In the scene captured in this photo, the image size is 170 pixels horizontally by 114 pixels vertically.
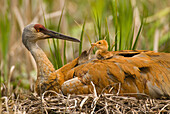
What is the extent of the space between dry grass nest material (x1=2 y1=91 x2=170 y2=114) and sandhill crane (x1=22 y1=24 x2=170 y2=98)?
0.16 m

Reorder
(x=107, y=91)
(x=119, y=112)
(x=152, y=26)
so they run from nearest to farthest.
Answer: (x=119, y=112), (x=107, y=91), (x=152, y=26)

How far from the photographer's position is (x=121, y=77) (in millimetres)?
3969

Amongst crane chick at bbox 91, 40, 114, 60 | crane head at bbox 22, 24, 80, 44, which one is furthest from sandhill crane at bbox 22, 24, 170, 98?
crane head at bbox 22, 24, 80, 44

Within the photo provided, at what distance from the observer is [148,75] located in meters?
4.06

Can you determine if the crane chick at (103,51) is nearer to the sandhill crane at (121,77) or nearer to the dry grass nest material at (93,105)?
the sandhill crane at (121,77)

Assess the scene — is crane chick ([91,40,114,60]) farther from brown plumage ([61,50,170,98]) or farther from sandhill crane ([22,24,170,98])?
brown plumage ([61,50,170,98])

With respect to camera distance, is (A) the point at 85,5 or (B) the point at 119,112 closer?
(B) the point at 119,112

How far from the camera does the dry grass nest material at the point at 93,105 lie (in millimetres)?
3570

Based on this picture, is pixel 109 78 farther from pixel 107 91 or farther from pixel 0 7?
pixel 0 7

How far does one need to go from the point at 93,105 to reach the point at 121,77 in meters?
0.63

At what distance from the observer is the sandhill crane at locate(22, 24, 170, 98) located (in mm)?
3979

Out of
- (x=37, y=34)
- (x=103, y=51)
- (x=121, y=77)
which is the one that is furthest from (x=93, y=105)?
(x=37, y=34)

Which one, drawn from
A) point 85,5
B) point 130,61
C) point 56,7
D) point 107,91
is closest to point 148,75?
point 130,61

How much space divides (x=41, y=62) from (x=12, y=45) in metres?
3.31
